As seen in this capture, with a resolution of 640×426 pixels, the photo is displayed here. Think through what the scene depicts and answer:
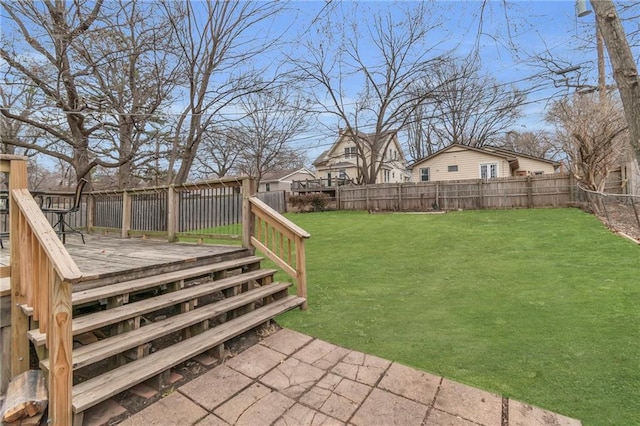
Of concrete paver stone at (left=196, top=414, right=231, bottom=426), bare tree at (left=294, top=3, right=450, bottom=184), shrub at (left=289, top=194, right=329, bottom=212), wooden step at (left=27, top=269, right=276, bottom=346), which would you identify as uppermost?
bare tree at (left=294, top=3, right=450, bottom=184)

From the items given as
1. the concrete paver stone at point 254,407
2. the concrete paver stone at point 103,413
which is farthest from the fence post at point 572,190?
the concrete paver stone at point 103,413

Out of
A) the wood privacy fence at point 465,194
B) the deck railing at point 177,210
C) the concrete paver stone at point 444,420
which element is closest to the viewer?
the concrete paver stone at point 444,420

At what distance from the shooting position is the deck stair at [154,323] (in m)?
1.97

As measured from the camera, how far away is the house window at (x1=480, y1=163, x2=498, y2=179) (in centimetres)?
1788

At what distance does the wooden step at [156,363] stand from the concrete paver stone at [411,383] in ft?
4.27

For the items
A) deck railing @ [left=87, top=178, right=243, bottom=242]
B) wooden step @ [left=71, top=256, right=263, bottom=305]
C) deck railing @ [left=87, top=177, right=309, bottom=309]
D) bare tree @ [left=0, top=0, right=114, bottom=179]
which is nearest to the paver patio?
wooden step @ [left=71, top=256, right=263, bottom=305]

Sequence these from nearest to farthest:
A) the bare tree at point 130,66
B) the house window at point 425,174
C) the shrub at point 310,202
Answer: the bare tree at point 130,66
the shrub at point 310,202
the house window at point 425,174

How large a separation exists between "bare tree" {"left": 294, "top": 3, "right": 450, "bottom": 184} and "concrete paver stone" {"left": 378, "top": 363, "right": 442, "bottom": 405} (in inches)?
558

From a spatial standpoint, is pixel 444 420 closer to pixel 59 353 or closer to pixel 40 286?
pixel 59 353

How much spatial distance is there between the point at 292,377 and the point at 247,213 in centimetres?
211

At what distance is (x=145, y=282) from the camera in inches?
106

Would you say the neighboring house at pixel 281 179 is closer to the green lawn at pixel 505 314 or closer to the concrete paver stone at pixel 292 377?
the green lawn at pixel 505 314

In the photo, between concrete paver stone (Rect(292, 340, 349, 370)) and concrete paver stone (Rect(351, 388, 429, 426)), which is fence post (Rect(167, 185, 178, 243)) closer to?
concrete paver stone (Rect(292, 340, 349, 370))

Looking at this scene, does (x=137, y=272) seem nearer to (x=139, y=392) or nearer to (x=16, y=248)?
(x=16, y=248)
